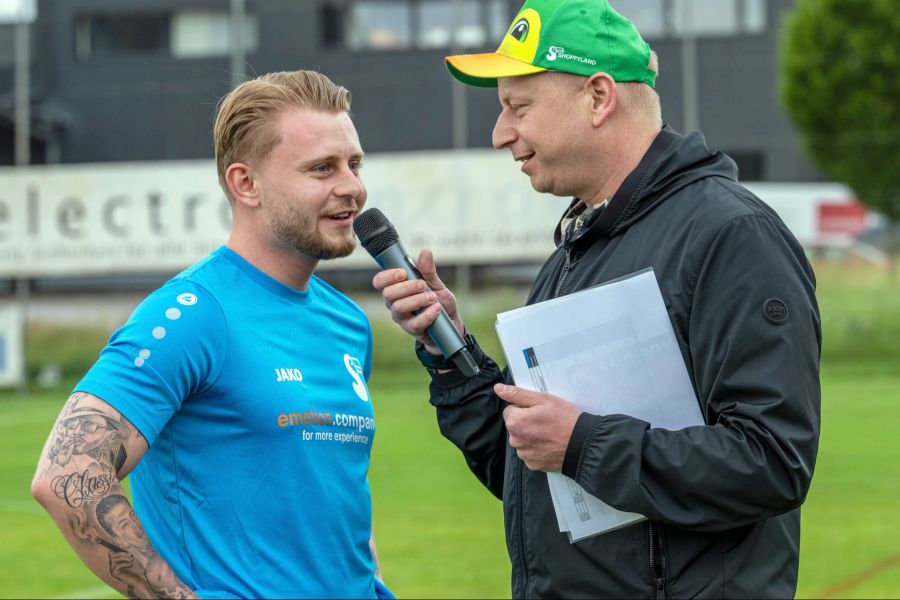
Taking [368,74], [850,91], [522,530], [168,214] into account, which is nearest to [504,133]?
[522,530]

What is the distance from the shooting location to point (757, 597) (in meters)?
2.87

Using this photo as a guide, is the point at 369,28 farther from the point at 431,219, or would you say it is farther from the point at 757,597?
the point at 757,597

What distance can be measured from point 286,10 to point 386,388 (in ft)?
41.3

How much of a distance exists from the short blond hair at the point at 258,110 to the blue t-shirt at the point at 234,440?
0.30 meters

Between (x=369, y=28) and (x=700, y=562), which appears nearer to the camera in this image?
(x=700, y=562)

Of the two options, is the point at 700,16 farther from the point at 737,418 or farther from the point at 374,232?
the point at 737,418

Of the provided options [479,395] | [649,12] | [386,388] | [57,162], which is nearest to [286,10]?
[57,162]

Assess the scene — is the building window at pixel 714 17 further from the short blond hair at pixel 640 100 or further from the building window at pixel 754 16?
the short blond hair at pixel 640 100

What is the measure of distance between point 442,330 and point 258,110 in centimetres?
74

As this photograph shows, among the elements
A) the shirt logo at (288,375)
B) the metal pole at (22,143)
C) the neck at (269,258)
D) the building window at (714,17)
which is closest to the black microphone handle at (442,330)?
the neck at (269,258)

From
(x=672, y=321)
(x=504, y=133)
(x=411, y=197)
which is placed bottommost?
(x=411, y=197)

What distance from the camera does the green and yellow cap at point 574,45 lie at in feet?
10.2

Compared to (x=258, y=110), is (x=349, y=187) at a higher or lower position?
lower

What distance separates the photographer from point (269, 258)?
3.35 m
